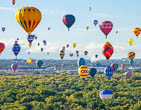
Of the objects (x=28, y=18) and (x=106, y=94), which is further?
(x=106, y=94)

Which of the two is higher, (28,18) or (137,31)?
(137,31)

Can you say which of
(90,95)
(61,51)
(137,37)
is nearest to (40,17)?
(90,95)

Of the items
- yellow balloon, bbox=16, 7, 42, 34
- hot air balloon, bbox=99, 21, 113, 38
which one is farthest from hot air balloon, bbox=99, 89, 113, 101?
hot air balloon, bbox=99, 21, 113, 38

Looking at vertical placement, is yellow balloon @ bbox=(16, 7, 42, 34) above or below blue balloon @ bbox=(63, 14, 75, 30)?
below

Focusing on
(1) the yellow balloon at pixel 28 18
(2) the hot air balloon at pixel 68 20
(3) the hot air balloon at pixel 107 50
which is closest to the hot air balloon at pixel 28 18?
(1) the yellow balloon at pixel 28 18

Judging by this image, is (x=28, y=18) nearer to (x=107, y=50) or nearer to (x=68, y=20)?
(x=68, y=20)

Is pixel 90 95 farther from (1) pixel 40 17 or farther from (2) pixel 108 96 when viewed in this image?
(1) pixel 40 17

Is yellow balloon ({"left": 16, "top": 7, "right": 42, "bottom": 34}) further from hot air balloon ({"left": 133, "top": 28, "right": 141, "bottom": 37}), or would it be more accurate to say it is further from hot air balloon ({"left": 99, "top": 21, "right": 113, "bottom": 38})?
hot air balloon ({"left": 133, "top": 28, "right": 141, "bottom": 37})

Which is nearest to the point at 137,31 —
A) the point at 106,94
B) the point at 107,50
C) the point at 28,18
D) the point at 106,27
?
the point at 107,50

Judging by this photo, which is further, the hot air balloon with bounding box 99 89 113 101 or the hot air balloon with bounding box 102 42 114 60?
the hot air balloon with bounding box 102 42 114 60
